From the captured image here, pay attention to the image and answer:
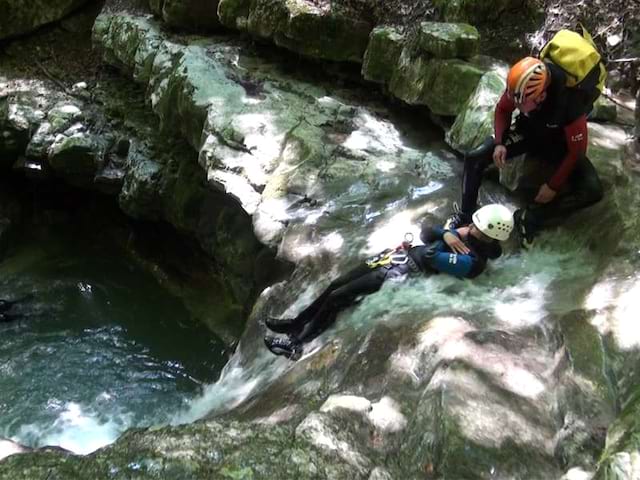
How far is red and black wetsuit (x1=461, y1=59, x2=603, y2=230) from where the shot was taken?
5.09 meters

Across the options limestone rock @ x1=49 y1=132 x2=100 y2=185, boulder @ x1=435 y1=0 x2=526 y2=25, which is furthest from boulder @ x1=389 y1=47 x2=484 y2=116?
limestone rock @ x1=49 y1=132 x2=100 y2=185

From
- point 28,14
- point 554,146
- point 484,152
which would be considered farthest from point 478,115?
point 28,14

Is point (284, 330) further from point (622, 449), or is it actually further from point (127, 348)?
point (127, 348)

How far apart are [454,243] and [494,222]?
16.4 inches

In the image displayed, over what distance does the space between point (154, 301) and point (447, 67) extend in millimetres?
6377

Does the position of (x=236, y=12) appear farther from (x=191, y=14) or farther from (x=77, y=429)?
(x=77, y=429)

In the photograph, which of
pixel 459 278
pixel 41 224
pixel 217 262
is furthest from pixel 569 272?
pixel 41 224

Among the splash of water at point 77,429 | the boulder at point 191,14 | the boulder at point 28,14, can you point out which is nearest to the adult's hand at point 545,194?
the splash of water at point 77,429

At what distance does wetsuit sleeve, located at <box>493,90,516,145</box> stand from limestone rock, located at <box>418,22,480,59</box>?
2394 millimetres

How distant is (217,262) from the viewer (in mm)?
9781

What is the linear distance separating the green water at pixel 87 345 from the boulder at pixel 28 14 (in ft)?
13.4

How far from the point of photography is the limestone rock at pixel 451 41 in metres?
7.56

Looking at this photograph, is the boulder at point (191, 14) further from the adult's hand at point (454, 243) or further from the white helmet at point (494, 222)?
the white helmet at point (494, 222)

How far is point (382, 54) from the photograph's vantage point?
8352 millimetres
